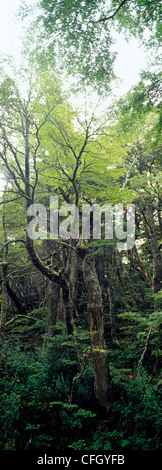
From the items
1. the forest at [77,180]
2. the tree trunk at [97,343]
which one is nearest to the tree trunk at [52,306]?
the forest at [77,180]

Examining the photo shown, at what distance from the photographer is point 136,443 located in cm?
424

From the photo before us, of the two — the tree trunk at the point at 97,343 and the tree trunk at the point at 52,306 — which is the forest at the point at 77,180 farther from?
the tree trunk at the point at 52,306

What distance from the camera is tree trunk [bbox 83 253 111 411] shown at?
17.1 ft

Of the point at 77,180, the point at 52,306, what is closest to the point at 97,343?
the point at 52,306

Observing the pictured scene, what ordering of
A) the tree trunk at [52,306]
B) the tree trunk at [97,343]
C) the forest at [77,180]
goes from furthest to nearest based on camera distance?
the tree trunk at [52,306]
the tree trunk at [97,343]
the forest at [77,180]

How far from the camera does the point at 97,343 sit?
17.8 feet

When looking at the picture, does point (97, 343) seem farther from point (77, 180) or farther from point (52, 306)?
point (77, 180)

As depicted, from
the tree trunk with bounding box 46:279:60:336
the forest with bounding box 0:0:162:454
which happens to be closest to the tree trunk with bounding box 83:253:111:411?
the forest with bounding box 0:0:162:454

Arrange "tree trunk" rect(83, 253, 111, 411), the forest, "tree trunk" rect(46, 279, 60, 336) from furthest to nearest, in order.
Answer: "tree trunk" rect(46, 279, 60, 336) < "tree trunk" rect(83, 253, 111, 411) < the forest

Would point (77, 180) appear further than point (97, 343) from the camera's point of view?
Yes

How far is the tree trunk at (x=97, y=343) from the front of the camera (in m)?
5.20

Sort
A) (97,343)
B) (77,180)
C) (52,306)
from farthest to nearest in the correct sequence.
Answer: (52,306)
(77,180)
(97,343)

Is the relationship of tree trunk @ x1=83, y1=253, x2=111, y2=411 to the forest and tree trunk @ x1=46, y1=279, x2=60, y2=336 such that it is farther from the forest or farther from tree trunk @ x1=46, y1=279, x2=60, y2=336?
tree trunk @ x1=46, y1=279, x2=60, y2=336

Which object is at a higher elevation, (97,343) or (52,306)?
(52,306)
